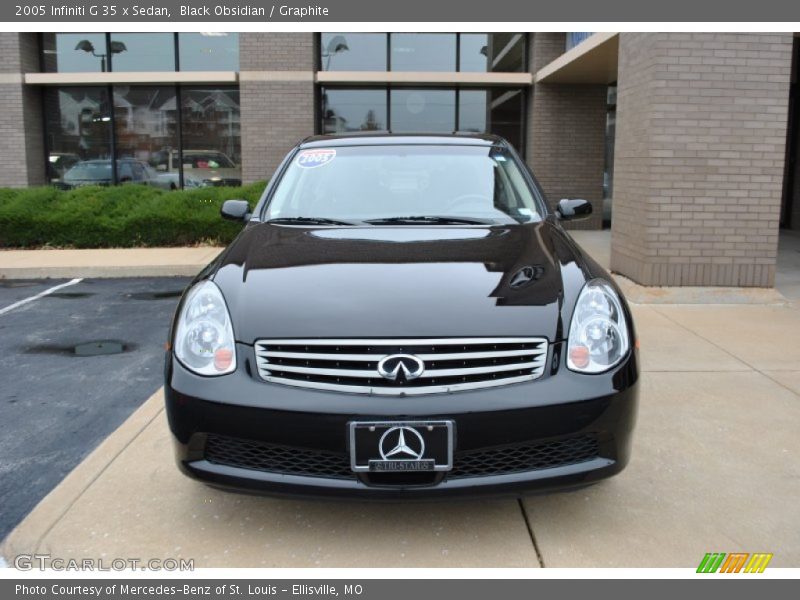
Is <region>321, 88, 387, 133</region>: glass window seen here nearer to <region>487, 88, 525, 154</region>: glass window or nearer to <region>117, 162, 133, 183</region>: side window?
<region>487, 88, 525, 154</region>: glass window

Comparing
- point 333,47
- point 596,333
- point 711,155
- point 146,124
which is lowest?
point 596,333

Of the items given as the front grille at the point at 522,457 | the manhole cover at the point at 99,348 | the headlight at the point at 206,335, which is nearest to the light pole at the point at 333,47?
the manhole cover at the point at 99,348

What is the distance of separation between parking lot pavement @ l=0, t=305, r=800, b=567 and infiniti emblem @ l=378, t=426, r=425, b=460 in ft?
1.51

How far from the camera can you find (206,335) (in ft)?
9.19

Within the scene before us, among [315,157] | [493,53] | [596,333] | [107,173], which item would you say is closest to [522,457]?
[596,333]

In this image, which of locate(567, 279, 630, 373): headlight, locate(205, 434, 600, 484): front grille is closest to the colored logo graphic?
locate(205, 434, 600, 484): front grille

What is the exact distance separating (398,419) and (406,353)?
0.24 meters

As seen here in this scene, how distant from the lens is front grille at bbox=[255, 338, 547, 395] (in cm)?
260

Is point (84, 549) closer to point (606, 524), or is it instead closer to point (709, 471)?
point (606, 524)

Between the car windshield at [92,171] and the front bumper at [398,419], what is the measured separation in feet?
41.6

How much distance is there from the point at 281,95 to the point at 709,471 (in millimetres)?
11397

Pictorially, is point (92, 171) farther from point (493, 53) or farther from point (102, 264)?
point (493, 53)

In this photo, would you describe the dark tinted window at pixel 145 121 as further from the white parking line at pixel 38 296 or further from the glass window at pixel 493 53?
the white parking line at pixel 38 296

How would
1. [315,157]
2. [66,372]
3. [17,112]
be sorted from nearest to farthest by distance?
1. [315,157]
2. [66,372]
3. [17,112]
